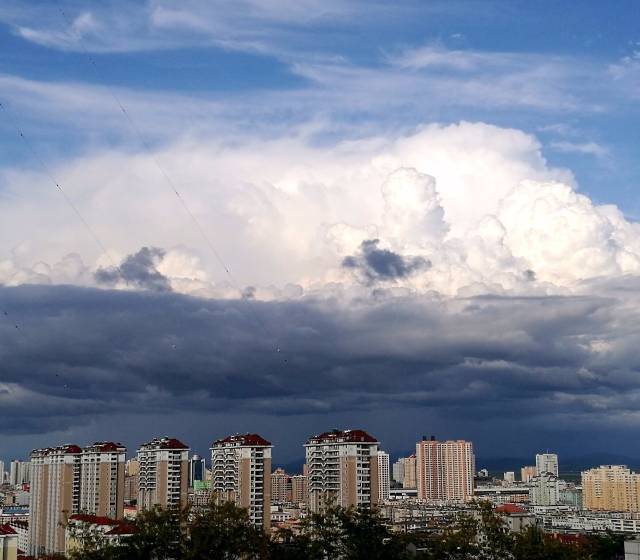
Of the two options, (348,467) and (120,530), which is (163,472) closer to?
(348,467)

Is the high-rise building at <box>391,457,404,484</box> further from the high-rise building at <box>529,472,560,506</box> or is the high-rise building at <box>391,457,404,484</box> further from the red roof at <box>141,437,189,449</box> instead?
the red roof at <box>141,437,189,449</box>

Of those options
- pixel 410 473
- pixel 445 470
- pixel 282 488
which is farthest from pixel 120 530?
pixel 410 473

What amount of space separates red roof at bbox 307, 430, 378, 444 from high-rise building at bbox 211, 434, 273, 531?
104 inches

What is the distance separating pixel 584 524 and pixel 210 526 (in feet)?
189

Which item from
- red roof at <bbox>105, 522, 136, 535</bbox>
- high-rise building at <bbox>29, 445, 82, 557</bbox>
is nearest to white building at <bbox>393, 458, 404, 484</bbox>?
high-rise building at <bbox>29, 445, 82, 557</bbox>

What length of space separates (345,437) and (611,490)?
61905mm

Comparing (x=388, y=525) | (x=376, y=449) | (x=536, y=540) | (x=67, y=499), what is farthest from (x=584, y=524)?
(x=536, y=540)

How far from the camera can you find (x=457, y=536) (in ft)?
66.1

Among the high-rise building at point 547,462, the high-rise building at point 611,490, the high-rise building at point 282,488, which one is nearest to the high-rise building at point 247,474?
the high-rise building at point 282,488

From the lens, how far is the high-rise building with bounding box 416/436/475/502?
110312mm

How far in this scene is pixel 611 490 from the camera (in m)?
97.1

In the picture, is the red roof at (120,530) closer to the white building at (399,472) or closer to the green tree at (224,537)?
the green tree at (224,537)

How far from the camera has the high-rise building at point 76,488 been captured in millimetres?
52312

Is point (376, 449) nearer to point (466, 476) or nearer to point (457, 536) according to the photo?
point (457, 536)
